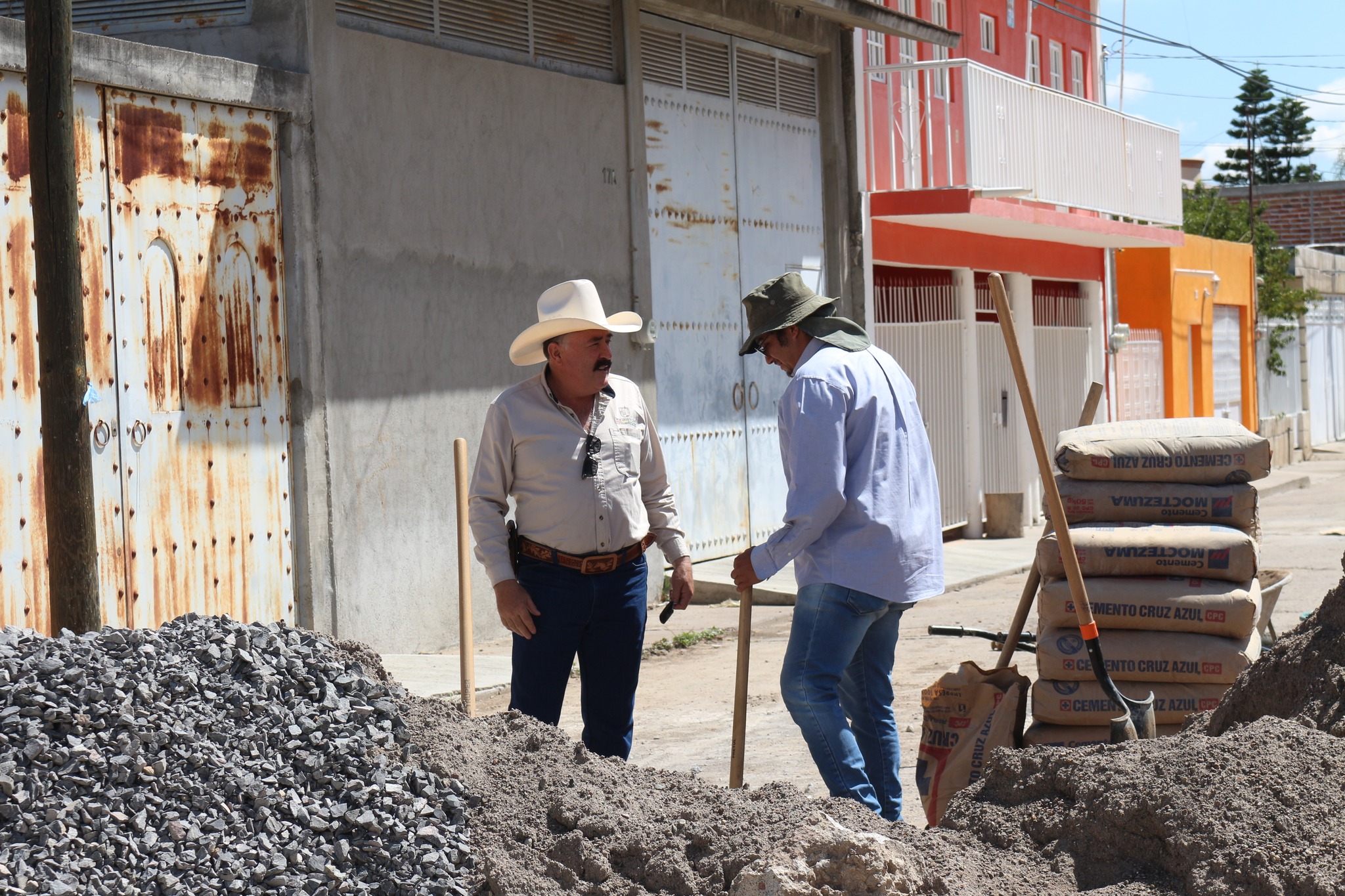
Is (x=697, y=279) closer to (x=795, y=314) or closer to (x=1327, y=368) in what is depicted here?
(x=795, y=314)

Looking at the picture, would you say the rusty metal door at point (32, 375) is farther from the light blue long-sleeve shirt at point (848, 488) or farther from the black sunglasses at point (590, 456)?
the light blue long-sleeve shirt at point (848, 488)

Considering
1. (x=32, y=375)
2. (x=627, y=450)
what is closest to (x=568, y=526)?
(x=627, y=450)

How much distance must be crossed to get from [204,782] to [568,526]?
169cm

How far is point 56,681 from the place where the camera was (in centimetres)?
385

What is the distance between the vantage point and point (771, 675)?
8.87m

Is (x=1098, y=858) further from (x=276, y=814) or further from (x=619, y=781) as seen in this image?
(x=276, y=814)

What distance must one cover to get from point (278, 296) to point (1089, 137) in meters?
11.3

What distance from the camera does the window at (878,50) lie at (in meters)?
16.1

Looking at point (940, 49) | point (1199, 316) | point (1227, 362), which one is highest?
point (940, 49)

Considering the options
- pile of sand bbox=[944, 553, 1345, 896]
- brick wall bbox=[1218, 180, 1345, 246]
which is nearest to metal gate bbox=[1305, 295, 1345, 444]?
brick wall bbox=[1218, 180, 1345, 246]

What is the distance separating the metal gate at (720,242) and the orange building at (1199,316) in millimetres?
10546

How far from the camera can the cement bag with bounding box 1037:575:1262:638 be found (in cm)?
572

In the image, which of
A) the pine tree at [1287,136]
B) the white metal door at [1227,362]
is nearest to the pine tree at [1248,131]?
the pine tree at [1287,136]

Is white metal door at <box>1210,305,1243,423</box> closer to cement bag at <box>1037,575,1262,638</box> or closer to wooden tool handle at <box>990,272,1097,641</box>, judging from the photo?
cement bag at <box>1037,575,1262,638</box>
